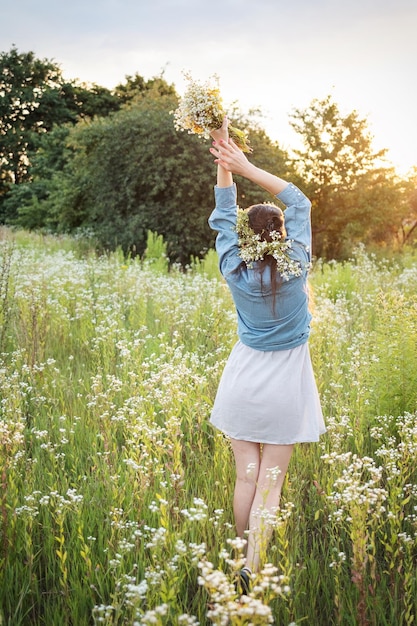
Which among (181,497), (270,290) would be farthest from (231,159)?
(181,497)

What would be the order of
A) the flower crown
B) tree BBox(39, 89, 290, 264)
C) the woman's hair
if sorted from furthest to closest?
tree BBox(39, 89, 290, 264) < the woman's hair < the flower crown

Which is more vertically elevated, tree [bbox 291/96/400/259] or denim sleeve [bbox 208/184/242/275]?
tree [bbox 291/96/400/259]

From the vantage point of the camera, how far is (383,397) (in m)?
4.53

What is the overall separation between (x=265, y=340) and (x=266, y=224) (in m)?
0.60

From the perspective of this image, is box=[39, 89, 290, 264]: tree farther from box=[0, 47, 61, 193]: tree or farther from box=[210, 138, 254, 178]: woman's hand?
box=[0, 47, 61, 193]: tree

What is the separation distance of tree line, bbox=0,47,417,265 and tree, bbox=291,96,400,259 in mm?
41

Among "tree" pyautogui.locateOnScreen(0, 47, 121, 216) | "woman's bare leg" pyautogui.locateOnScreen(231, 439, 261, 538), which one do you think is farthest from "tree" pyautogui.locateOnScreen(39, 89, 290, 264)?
"tree" pyautogui.locateOnScreen(0, 47, 121, 216)

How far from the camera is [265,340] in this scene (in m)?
3.17

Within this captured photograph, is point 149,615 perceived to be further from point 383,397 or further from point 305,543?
point 383,397

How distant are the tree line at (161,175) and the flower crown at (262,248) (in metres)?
13.9

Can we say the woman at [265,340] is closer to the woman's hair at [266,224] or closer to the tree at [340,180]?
the woman's hair at [266,224]

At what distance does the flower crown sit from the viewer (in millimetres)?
2906

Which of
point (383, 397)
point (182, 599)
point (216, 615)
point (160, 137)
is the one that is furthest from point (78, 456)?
point (160, 137)

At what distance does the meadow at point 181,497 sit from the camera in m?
2.51
